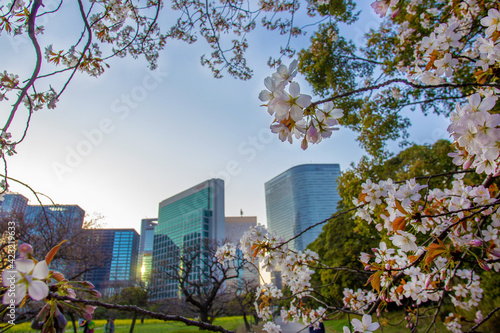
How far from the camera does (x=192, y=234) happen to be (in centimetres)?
4716

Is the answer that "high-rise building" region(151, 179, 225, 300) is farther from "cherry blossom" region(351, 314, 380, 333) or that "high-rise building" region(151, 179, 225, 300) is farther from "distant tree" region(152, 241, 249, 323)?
"cherry blossom" region(351, 314, 380, 333)

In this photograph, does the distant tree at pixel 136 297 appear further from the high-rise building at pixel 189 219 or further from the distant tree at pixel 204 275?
the high-rise building at pixel 189 219

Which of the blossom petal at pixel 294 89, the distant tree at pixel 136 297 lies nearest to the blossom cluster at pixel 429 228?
the blossom petal at pixel 294 89

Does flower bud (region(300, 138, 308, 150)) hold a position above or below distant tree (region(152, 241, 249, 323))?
above

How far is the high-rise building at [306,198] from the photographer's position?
150ft

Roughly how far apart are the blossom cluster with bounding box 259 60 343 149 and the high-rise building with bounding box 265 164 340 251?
44503mm

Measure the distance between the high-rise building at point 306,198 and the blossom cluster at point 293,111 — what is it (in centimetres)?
4450

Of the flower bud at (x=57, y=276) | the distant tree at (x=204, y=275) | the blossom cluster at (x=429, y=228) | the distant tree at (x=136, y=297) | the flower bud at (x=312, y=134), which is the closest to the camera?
the flower bud at (x=57, y=276)

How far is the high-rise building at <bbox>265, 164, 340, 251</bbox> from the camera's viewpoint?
45812 millimetres

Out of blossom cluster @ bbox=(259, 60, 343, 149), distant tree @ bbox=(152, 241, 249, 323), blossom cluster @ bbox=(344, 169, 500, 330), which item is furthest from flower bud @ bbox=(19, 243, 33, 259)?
distant tree @ bbox=(152, 241, 249, 323)

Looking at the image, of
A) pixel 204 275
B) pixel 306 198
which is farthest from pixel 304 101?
pixel 306 198

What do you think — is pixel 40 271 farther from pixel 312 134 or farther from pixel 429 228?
pixel 429 228

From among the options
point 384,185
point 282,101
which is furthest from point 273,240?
point 282,101

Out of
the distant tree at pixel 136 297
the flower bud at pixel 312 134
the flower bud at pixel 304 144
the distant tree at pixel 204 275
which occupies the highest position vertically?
the flower bud at pixel 312 134
